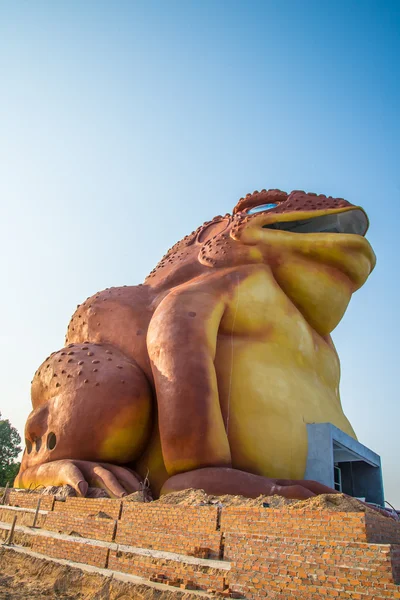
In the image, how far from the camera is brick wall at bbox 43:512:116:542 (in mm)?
6137

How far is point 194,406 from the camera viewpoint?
8242 mm

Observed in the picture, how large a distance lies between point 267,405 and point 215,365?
48.9 inches

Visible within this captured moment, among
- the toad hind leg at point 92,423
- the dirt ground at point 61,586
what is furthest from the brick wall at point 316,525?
the toad hind leg at point 92,423

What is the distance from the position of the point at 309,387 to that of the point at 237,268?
9.47 feet

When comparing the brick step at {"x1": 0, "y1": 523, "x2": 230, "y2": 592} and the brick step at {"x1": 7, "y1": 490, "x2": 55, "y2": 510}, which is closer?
the brick step at {"x1": 0, "y1": 523, "x2": 230, "y2": 592}

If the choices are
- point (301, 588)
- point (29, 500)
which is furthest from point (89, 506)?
point (301, 588)

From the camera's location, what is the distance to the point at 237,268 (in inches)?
412

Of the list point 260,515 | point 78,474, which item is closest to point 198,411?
point 78,474

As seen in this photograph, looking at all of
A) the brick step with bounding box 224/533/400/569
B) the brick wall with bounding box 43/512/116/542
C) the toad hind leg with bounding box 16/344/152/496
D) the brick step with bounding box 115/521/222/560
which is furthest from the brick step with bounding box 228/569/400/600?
the toad hind leg with bounding box 16/344/152/496

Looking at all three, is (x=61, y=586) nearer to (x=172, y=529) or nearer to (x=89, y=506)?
(x=172, y=529)

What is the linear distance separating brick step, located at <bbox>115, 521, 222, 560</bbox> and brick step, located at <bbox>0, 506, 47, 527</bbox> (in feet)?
7.36

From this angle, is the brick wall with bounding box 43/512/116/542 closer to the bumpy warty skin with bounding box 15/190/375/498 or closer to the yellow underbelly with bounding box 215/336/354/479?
the bumpy warty skin with bounding box 15/190/375/498

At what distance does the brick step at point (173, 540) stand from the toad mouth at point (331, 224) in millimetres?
7356

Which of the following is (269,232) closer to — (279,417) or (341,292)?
(341,292)
